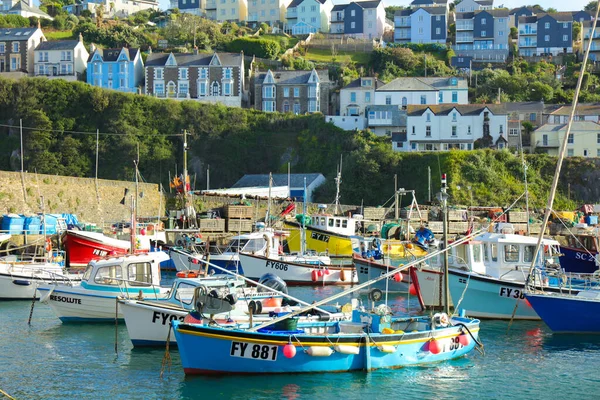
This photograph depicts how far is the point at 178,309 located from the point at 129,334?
5.35 feet

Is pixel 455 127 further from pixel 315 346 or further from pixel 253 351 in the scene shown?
pixel 253 351

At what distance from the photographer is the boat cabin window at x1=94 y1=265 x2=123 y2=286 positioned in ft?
88.2

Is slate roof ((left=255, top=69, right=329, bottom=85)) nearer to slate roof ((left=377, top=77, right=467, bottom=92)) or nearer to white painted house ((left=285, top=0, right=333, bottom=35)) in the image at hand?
slate roof ((left=377, top=77, right=467, bottom=92))

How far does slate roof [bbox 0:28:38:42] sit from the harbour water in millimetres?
65751

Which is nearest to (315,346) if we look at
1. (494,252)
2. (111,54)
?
(494,252)

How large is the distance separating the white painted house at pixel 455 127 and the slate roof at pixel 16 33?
3760 cm

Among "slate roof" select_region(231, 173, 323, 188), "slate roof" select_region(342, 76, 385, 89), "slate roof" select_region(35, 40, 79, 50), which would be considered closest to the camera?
"slate roof" select_region(231, 173, 323, 188)

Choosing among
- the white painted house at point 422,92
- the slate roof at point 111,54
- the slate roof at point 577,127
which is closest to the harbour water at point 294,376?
the slate roof at point 577,127

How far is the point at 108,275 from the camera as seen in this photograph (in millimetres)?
26969

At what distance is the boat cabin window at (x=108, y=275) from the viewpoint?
26.9m

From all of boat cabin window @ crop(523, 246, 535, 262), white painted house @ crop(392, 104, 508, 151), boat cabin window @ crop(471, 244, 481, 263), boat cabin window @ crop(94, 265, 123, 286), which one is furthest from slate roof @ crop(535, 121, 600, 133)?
boat cabin window @ crop(94, 265, 123, 286)

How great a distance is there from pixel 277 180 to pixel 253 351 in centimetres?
4940

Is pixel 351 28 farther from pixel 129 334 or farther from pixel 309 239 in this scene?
pixel 129 334

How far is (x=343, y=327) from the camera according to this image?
2105 centimetres
